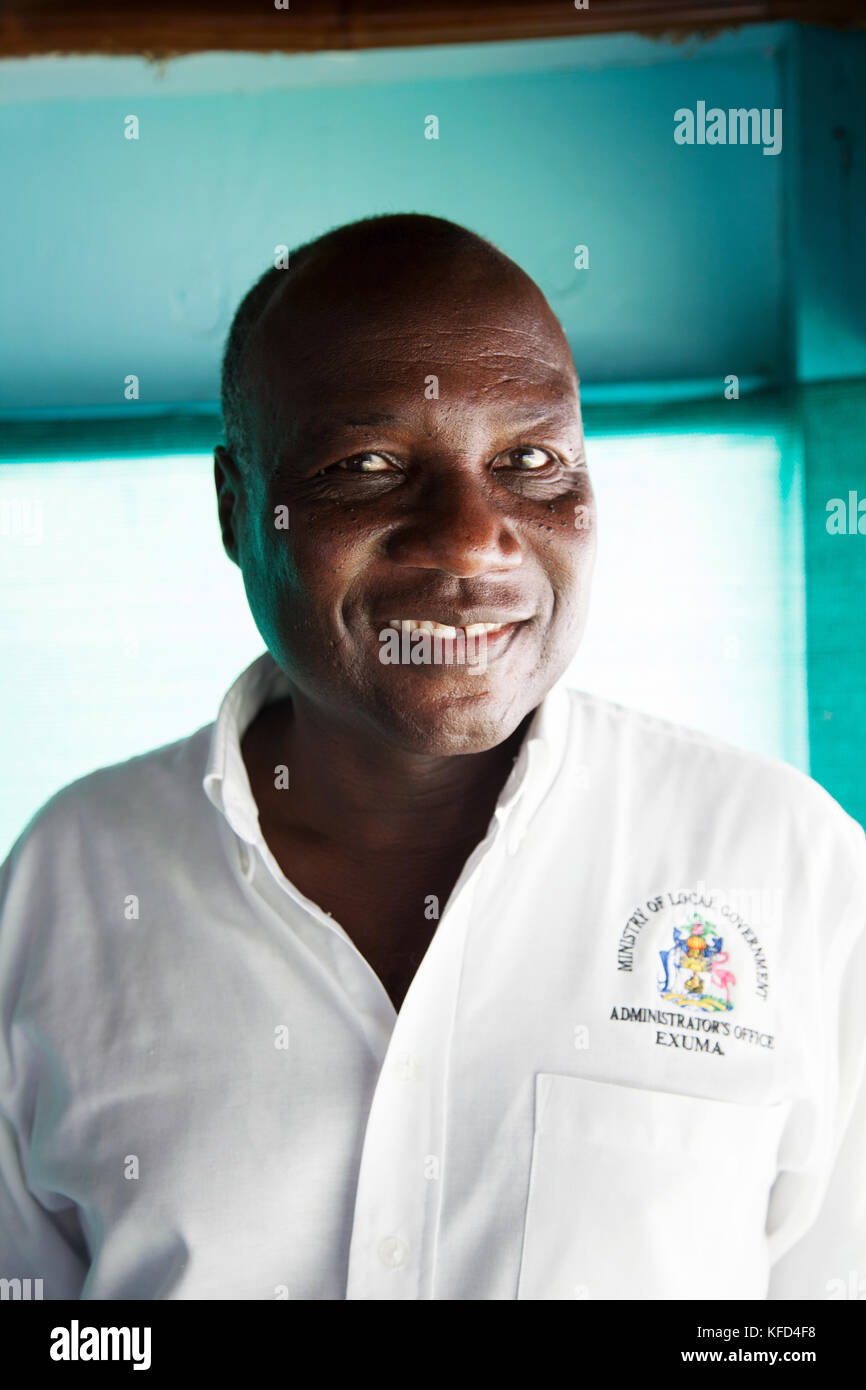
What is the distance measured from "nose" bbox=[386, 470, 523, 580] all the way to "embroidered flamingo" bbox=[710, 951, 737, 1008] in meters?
0.30

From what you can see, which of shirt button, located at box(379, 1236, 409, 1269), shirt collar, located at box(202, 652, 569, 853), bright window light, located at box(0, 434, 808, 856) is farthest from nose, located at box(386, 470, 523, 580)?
bright window light, located at box(0, 434, 808, 856)

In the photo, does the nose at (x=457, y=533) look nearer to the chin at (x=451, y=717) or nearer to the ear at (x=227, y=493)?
the chin at (x=451, y=717)

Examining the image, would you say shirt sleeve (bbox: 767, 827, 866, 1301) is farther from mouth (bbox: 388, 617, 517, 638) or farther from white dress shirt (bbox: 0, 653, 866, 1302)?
mouth (bbox: 388, 617, 517, 638)

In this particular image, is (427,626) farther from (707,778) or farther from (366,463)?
(707,778)

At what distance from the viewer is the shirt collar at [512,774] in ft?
2.72

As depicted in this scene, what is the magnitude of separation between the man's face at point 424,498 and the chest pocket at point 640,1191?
0.82ft

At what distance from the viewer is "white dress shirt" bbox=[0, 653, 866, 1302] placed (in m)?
0.73

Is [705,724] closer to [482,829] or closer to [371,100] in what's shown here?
[482,829]

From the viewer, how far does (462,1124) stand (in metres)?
0.75

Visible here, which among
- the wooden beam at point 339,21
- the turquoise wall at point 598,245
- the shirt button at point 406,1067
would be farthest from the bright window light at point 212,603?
the shirt button at point 406,1067

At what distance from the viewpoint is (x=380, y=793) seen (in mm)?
883

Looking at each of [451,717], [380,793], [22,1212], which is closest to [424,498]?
[451,717]

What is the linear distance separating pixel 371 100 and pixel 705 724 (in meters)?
0.85

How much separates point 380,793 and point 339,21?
3.21ft
